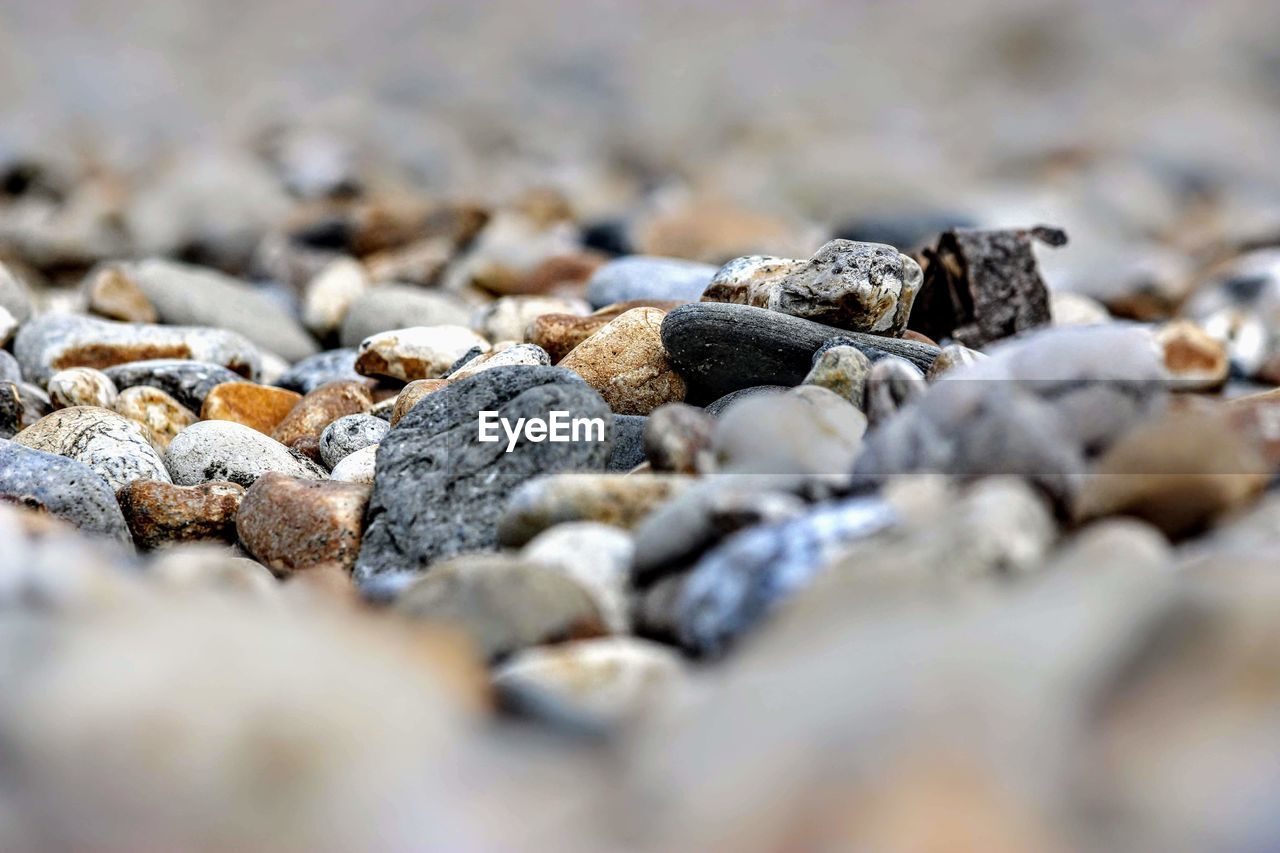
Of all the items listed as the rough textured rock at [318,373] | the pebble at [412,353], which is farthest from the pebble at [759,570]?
the rough textured rock at [318,373]

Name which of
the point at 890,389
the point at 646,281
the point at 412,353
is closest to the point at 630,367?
the point at 890,389

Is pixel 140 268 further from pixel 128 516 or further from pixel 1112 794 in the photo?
pixel 1112 794

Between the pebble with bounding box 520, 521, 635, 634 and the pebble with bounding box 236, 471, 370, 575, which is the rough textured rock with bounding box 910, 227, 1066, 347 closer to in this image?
the pebble with bounding box 236, 471, 370, 575

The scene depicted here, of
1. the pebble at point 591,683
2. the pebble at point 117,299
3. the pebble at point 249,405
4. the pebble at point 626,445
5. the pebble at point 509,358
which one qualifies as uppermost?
the pebble at point 591,683

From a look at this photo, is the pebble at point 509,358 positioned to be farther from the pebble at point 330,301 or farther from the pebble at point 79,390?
the pebble at point 330,301

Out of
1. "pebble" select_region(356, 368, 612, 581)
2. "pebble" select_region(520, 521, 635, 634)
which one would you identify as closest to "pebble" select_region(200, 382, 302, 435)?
"pebble" select_region(356, 368, 612, 581)

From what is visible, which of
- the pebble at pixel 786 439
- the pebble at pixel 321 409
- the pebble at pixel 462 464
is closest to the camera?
the pebble at pixel 786 439
